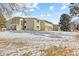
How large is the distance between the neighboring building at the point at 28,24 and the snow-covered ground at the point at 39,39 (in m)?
0.03

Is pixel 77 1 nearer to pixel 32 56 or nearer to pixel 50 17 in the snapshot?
pixel 50 17

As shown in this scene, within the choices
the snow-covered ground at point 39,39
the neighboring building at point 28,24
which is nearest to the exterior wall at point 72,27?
the snow-covered ground at point 39,39

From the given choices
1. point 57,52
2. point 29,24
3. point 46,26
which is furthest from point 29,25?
point 57,52

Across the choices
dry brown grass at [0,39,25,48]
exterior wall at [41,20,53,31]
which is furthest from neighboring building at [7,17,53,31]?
dry brown grass at [0,39,25,48]

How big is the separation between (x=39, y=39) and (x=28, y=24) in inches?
6.1

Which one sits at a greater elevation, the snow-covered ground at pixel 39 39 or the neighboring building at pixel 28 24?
the neighboring building at pixel 28 24

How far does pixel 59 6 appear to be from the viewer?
127 cm

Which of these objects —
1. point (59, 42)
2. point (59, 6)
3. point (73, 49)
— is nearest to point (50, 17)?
point (59, 6)

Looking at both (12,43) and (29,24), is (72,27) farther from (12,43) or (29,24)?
(12,43)

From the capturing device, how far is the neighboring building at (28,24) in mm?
1269

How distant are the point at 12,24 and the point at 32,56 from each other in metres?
0.31

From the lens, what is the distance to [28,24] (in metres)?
1.29

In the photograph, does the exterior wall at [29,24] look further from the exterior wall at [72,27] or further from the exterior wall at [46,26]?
the exterior wall at [72,27]

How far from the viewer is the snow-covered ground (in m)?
1.25
